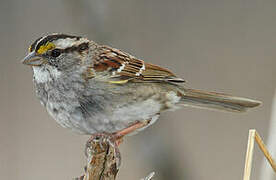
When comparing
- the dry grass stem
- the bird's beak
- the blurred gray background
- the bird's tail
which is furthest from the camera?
the blurred gray background

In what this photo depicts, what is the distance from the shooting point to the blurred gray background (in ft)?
12.5

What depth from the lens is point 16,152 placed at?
4.30 meters

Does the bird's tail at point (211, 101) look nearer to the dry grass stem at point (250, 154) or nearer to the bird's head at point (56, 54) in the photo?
the bird's head at point (56, 54)

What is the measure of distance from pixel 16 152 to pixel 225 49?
5.40 feet

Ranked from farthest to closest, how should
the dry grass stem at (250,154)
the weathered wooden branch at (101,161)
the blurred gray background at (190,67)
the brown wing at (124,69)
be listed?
the blurred gray background at (190,67)
the brown wing at (124,69)
the weathered wooden branch at (101,161)
the dry grass stem at (250,154)

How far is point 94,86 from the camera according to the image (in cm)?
240

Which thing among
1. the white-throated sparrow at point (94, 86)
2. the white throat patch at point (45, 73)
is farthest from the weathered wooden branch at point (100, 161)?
the white throat patch at point (45, 73)

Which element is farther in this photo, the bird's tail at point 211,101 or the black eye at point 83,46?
the bird's tail at point 211,101

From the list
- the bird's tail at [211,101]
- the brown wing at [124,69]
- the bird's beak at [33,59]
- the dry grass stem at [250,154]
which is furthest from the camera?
the bird's tail at [211,101]

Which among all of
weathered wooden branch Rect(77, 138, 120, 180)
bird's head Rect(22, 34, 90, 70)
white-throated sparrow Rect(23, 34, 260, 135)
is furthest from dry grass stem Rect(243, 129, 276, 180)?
bird's head Rect(22, 34, 90, 70)

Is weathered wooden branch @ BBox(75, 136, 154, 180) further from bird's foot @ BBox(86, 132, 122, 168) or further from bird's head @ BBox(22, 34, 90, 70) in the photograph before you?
bird's head @ BBox(22, 34, 90, 70)

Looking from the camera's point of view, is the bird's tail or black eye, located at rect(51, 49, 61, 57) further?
the bird's tail

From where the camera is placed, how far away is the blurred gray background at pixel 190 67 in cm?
380

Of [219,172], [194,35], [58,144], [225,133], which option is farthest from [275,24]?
[58,144]
